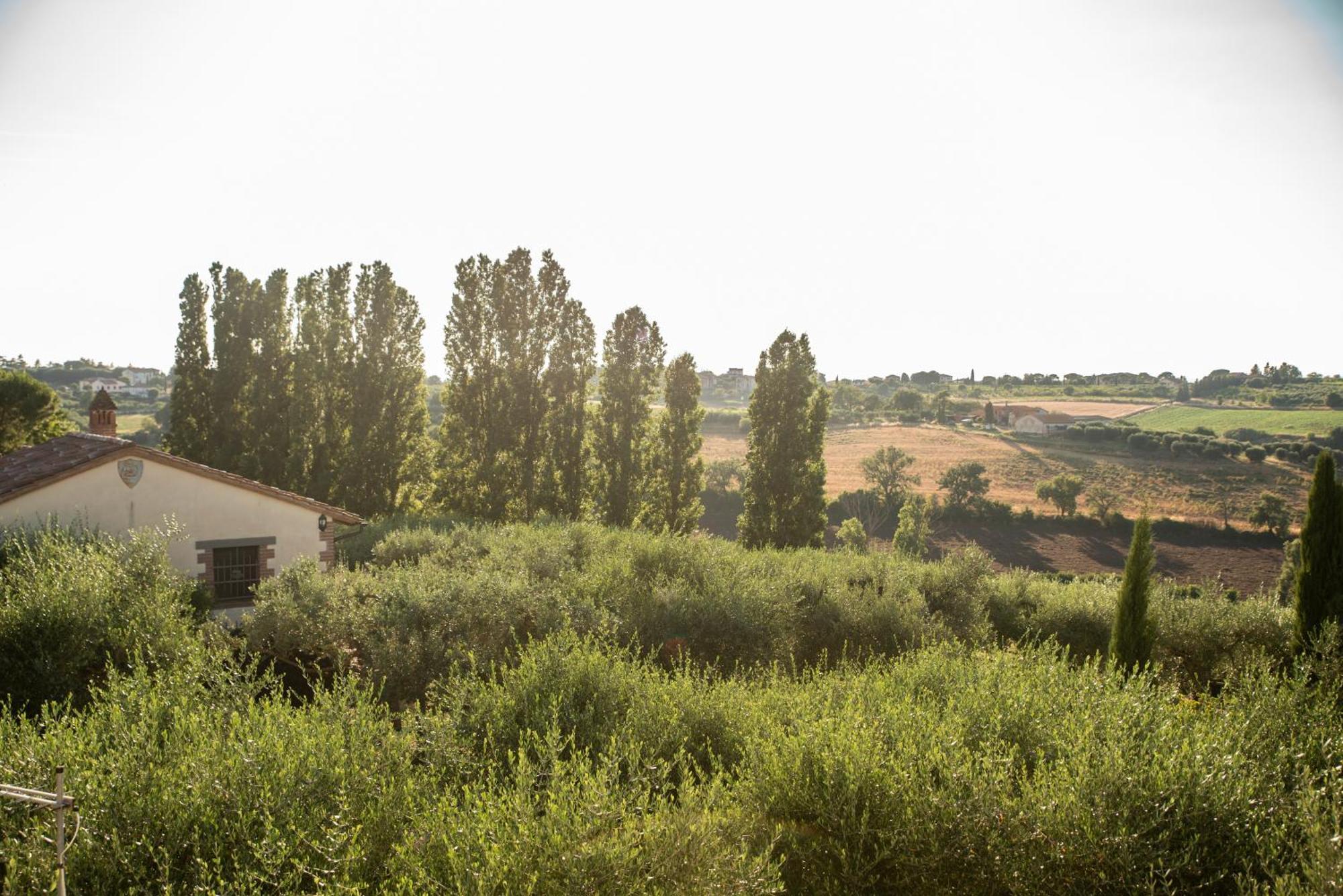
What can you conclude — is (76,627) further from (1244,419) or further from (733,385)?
(733,385)

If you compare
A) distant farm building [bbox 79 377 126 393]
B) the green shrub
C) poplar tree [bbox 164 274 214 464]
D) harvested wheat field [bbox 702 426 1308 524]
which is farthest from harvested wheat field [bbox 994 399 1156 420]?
distant farm building [bbox 79 377 126 393]

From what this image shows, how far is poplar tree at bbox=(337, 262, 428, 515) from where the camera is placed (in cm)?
2711

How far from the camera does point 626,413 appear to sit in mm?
27766

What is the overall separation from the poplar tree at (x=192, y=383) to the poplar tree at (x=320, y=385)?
3.17 meters

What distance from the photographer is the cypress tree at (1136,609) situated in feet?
42.6

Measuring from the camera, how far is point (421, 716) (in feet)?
23.5

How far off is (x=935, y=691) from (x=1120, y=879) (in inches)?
134

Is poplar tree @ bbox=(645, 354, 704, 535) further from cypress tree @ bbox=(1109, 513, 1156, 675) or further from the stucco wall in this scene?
cypress tree @ bbox=(1109, 513, 1156, 675)

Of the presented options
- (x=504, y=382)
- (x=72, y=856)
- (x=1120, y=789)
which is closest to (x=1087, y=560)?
(x=504, y=382)

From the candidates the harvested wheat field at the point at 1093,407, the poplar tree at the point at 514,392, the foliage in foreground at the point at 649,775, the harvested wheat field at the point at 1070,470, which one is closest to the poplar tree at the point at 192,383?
the poplar tree at the point at 514,392

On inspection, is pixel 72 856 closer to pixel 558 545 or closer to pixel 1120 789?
pixel 1120 789

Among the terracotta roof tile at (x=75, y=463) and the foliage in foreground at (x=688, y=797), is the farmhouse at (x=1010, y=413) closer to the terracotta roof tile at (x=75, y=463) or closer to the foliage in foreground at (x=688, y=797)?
the terracotta roof tile at (x=75, y=463)

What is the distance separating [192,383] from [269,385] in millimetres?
2633

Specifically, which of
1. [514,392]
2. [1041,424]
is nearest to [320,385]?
[514,392]
